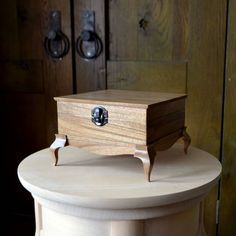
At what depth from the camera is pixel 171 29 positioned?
123 cm

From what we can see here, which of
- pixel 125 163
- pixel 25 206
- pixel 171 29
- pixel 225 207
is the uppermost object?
pixel 171 29

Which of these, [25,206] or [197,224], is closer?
[197,224]

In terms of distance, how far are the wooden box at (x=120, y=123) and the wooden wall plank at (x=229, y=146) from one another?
12.6 inches

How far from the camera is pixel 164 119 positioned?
2.88 ft

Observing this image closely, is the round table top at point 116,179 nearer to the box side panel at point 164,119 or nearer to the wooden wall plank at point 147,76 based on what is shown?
the box side panel at point 164,119

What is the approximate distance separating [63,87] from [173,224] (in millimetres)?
794

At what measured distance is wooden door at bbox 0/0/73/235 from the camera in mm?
1410

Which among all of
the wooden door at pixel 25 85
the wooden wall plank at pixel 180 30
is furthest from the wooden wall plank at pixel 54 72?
the wooden wall plank at pixel 180 30

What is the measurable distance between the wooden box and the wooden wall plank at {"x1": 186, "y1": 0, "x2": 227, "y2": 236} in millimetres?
308

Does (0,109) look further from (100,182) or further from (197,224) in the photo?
(197,224)

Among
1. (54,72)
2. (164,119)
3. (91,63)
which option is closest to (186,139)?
(164,119)

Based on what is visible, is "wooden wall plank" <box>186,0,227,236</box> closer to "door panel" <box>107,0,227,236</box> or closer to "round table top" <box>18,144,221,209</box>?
"door panel" <box>107,0,227,236</box>

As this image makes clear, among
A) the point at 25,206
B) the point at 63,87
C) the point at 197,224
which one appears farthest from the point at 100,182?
the point at 25,206

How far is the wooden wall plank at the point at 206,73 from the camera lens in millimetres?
1178
